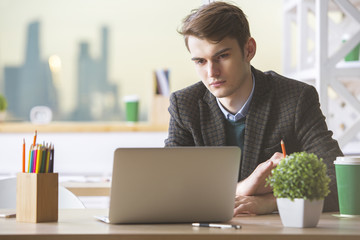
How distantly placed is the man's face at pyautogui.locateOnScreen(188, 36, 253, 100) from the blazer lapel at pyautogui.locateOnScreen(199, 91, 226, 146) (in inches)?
3.8

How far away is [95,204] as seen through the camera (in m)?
3.85

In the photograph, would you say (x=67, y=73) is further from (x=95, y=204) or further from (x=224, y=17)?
(x=224, y=17)

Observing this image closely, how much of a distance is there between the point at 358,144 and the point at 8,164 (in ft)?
7.32

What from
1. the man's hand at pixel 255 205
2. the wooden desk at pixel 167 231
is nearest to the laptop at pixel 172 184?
the wooden desk at pixel 167 231

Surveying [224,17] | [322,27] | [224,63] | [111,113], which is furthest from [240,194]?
[111,113]

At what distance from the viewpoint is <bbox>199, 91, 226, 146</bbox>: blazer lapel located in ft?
6.01

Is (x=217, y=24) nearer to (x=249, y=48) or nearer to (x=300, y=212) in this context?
(x=249, y=48)

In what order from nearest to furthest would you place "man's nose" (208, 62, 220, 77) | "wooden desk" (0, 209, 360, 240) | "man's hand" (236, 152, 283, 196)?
"wooden desk" (0, 209, 360, 240), "man's hand" (236, 152, 283, 196), "man's nose" (208, 62, 220, 77)

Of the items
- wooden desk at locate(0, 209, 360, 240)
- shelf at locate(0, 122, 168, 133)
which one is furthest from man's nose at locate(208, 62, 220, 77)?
shelf at locate(0, 122, 168, 133)

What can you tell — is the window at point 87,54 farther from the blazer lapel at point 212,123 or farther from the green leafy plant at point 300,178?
the green leafy plant at point 300,178

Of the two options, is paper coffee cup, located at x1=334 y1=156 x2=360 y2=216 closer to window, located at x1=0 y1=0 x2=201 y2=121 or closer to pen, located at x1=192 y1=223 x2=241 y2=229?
pen, located at x1=192 y1=223 x2=241 y2=229

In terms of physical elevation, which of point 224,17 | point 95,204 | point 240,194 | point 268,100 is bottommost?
point 95,204

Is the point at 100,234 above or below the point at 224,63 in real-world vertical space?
below

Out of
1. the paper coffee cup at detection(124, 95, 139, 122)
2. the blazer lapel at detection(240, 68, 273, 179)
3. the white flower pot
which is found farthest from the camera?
the paper coffee cup at detection(124, 95, 139, 122)
